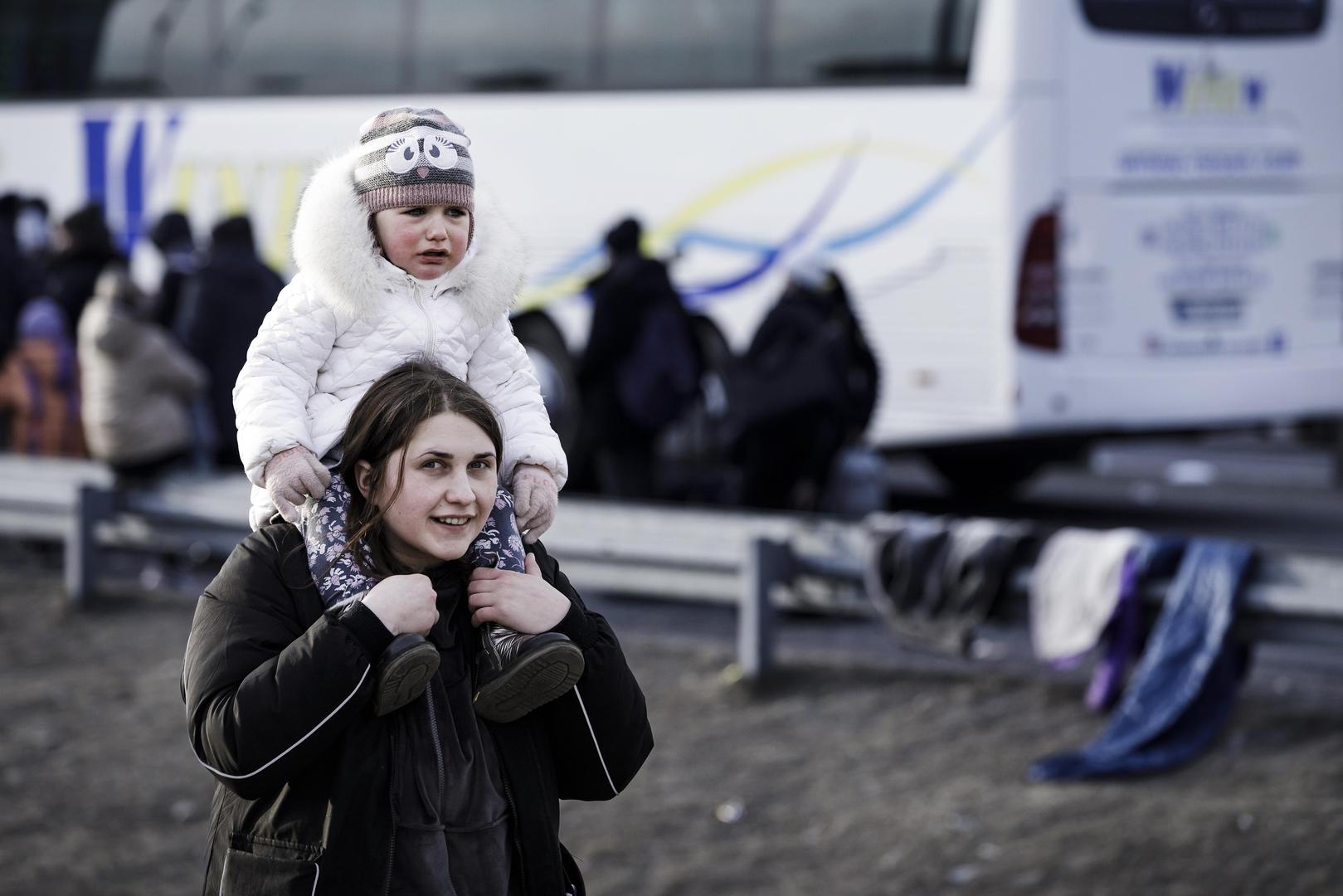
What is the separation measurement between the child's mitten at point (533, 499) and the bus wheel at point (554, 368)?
925 cm

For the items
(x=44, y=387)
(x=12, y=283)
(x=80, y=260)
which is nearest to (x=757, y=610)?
(x=44, y=387)

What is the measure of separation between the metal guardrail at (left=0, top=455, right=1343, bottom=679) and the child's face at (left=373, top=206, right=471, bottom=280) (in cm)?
427

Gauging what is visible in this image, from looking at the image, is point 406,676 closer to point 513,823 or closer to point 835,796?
point 513,823

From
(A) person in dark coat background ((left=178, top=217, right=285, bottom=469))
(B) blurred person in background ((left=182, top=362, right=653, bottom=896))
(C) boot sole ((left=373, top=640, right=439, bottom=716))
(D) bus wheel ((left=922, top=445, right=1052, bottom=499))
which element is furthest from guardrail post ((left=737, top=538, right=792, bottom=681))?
(D) bus wheel ((left=922, top=445, right=1052, bottom=499))

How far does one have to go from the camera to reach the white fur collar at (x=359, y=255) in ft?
9.28

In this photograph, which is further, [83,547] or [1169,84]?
[1169,84]

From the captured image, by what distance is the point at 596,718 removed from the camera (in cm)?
285

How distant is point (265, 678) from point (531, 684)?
0.35m

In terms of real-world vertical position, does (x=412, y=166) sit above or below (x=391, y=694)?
above

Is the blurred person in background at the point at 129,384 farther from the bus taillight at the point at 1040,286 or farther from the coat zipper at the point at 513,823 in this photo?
the coat zipper at the point at 513,823

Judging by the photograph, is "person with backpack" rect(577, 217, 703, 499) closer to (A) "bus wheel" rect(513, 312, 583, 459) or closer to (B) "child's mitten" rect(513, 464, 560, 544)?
(A) "bus wheel" rect(513, 312, 583, 459)

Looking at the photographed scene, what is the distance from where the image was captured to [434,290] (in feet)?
9.57

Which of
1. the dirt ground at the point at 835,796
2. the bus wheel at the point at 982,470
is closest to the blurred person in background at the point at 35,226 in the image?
the bus wheel at the point at 982,470

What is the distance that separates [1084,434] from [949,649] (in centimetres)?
450
